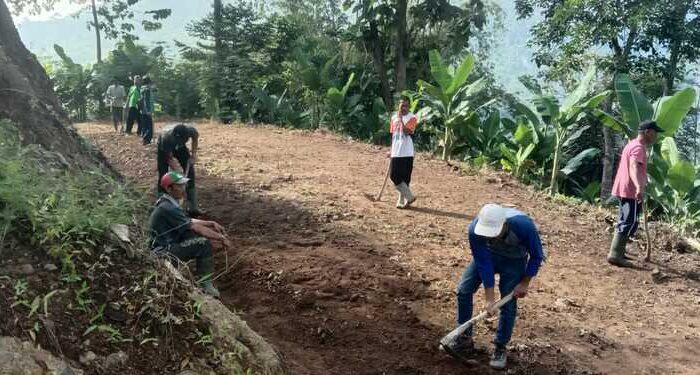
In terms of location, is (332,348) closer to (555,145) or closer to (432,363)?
(432,363)

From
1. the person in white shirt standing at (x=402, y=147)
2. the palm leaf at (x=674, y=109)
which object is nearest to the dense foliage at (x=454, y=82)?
the palm leaf at (x=674, y=109)

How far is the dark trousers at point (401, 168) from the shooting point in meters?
7.28

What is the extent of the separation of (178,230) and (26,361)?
1.90 metres

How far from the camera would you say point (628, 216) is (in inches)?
243

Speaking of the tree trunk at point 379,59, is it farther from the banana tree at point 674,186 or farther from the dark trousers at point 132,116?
the banana tree at point 674,186

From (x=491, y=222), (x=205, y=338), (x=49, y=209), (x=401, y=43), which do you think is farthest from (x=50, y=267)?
(x=401, y=43)

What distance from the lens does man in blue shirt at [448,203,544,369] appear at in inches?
148

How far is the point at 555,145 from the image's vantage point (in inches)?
→ 408

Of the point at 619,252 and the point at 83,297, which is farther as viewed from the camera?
the point at 619,252

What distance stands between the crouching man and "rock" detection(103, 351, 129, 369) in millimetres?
1435

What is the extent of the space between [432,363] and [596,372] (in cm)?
115

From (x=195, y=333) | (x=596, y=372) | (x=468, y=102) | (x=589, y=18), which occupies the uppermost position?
(x=589, y=18)

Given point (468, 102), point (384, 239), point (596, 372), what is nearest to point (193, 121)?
A: point (468, 102)

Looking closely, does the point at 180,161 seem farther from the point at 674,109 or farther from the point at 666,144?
the point at 666,144
